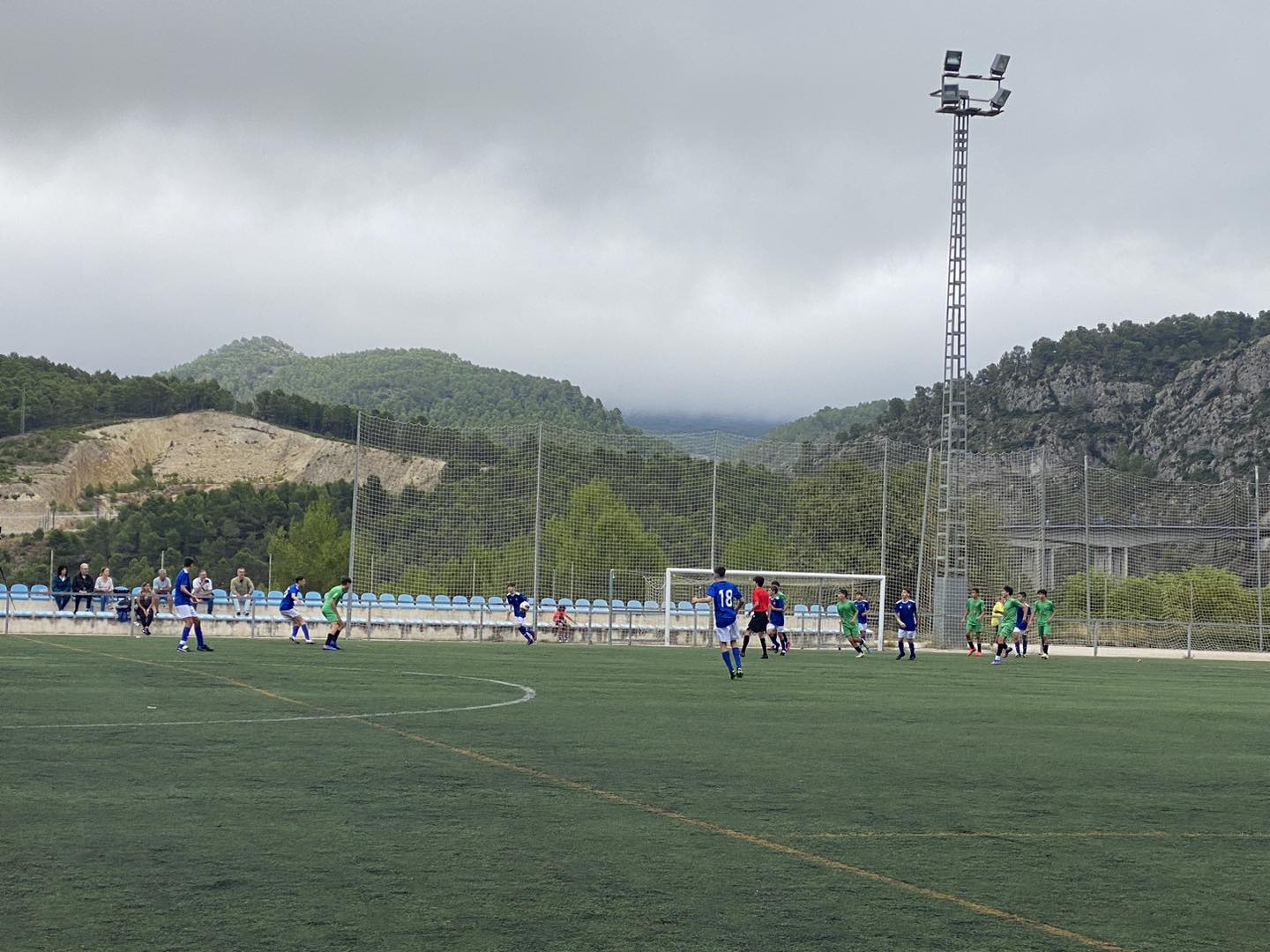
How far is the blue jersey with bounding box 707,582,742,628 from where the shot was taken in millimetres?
21531

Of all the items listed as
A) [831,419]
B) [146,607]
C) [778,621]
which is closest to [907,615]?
[778,621]

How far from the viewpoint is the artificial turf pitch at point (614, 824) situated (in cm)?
611

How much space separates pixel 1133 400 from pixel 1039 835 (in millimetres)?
113930

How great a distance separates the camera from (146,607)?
34031 millimetres

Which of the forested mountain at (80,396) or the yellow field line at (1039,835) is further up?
the forested mountain at (80,396)

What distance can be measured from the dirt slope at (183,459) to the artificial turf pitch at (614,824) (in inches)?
4370

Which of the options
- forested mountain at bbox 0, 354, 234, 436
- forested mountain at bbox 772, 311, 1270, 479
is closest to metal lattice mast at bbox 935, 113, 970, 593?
forested mountain at bbox 772, 311, 1270, 479

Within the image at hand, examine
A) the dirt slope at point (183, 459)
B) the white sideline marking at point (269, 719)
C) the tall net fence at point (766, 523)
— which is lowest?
the white sideline marking at point (269, 719)

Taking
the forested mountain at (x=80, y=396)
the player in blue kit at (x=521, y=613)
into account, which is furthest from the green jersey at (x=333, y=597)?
the forested mountain at (x=80, y=396)

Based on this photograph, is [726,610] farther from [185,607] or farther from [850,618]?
[850,618]

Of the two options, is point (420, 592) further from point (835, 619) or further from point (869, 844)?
point (869, 844)

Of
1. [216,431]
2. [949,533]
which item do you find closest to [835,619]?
[949,533]

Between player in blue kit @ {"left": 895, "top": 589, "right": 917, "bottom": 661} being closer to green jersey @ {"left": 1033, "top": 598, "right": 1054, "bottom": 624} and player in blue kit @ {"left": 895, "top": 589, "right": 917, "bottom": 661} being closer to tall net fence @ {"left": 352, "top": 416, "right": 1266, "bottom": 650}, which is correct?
green jersey @ {"left": 1033, "top": 598, "right": 1054, "bottom": 624}

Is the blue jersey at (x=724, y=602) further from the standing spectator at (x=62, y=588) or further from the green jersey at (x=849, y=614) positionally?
the standing spectator at (x=62, y=588)
